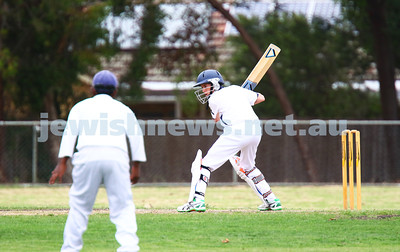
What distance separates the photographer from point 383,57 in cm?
2250

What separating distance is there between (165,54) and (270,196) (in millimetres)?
14560

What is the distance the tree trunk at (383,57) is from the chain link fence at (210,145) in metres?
2.30

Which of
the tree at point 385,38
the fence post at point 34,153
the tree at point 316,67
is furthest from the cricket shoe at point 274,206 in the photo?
the tree at point 316,67

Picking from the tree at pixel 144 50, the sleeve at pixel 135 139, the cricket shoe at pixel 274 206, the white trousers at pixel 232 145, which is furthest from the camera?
the tree at pixel 144 50

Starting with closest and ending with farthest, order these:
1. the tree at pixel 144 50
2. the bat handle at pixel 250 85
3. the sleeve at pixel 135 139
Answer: the sleeve at pixel 135 139
the bat handle at pixel 250 85
the tree at pixel 144 50

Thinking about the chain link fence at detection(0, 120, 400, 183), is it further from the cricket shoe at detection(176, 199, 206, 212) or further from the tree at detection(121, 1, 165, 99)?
the cricket shoe at detection(176, 199, 206, 212)

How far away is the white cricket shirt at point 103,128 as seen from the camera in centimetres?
663

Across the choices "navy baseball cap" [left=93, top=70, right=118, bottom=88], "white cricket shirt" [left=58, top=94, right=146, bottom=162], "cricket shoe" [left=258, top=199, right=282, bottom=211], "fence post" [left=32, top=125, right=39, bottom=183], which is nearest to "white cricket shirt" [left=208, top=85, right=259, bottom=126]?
"cricket shoe" [left=258, top=199, right=282, bottom=211]

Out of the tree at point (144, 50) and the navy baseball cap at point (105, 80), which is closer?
the navy baseball cap at point (105, 80)

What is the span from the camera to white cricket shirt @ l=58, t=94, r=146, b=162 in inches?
261

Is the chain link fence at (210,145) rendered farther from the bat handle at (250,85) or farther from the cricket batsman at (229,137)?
the cricket batsman at (229,137)

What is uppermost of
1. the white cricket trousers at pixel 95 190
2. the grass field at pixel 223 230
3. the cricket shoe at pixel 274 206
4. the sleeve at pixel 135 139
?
the sleeve at pixel 135 139

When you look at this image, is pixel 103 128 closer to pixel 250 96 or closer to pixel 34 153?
pixel 250 96

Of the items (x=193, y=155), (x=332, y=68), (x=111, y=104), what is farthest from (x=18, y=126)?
(x=111, y=104)
